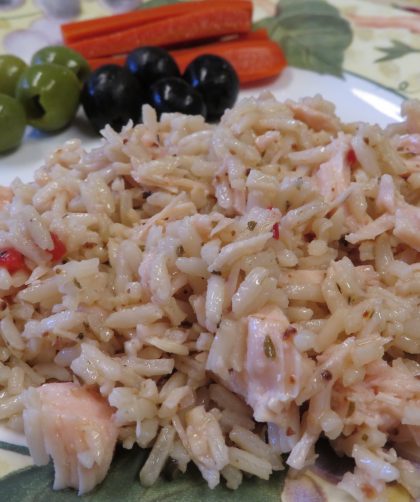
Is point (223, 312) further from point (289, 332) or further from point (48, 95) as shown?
point (48, 95)

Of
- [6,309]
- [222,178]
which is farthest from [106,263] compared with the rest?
[222,178]

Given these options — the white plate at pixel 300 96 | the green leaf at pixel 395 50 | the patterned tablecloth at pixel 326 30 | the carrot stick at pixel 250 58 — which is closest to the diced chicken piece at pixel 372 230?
the white plate at pixel 300 96

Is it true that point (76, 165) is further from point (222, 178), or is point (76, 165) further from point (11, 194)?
point (222, 178)

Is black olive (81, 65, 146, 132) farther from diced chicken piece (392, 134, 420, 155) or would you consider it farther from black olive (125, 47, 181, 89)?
diced chicken piece (392, 134, 420, 155)

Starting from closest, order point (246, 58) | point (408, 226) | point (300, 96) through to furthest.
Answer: point (408, 226) → point (300, 96) → point (246, 58)

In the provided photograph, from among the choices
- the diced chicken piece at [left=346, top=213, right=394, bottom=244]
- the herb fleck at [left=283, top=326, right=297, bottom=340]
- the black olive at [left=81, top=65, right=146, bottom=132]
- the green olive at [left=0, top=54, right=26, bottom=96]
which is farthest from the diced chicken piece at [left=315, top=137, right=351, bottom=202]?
the green olive at [left=0, top=54, right=26, bottom=96]

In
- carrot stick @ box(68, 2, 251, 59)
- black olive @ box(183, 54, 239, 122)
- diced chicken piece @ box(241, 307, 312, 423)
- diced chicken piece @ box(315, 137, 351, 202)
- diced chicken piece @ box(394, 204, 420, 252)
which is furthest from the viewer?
carrot stick @ box(68, 2, 251, 59)

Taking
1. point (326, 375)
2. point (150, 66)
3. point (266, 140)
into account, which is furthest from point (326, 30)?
point (326, 375)
